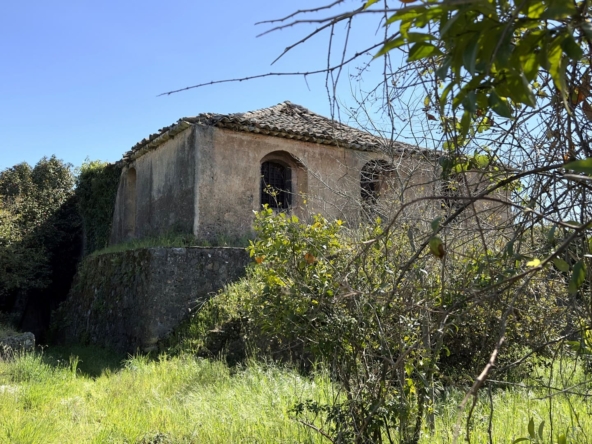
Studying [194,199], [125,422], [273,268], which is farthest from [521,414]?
[194,199]

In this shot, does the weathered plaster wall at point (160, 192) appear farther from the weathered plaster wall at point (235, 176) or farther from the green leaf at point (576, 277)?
the green leaf at point (576, 277)

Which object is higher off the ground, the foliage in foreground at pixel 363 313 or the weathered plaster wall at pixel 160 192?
the weathered plaster wall at pixel 160 192

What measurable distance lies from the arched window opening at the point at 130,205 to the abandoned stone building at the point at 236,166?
1350 mm

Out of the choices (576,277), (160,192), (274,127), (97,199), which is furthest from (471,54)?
(97,199)

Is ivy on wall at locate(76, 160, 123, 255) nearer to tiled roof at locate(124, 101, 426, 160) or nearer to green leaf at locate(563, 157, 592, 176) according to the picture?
tiled roof at locate(124, 101, 426, 160)

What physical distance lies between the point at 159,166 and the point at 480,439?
11.6 metres

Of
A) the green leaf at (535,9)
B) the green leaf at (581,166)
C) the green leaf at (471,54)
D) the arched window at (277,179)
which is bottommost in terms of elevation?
the green leaf at (581,166)

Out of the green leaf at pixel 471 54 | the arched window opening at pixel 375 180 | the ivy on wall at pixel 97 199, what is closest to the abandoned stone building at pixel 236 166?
the arched window opening at pixel 375 180

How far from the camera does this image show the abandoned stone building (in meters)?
12.0

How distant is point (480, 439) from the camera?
373cm

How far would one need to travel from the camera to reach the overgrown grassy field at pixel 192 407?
4188 millimetres

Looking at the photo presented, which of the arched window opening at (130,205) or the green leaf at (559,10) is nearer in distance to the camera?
the green leaf at (559,10)

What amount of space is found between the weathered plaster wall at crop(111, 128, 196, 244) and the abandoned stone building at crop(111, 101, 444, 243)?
0.08ft

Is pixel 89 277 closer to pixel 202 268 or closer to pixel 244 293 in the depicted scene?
pixel 202 268
